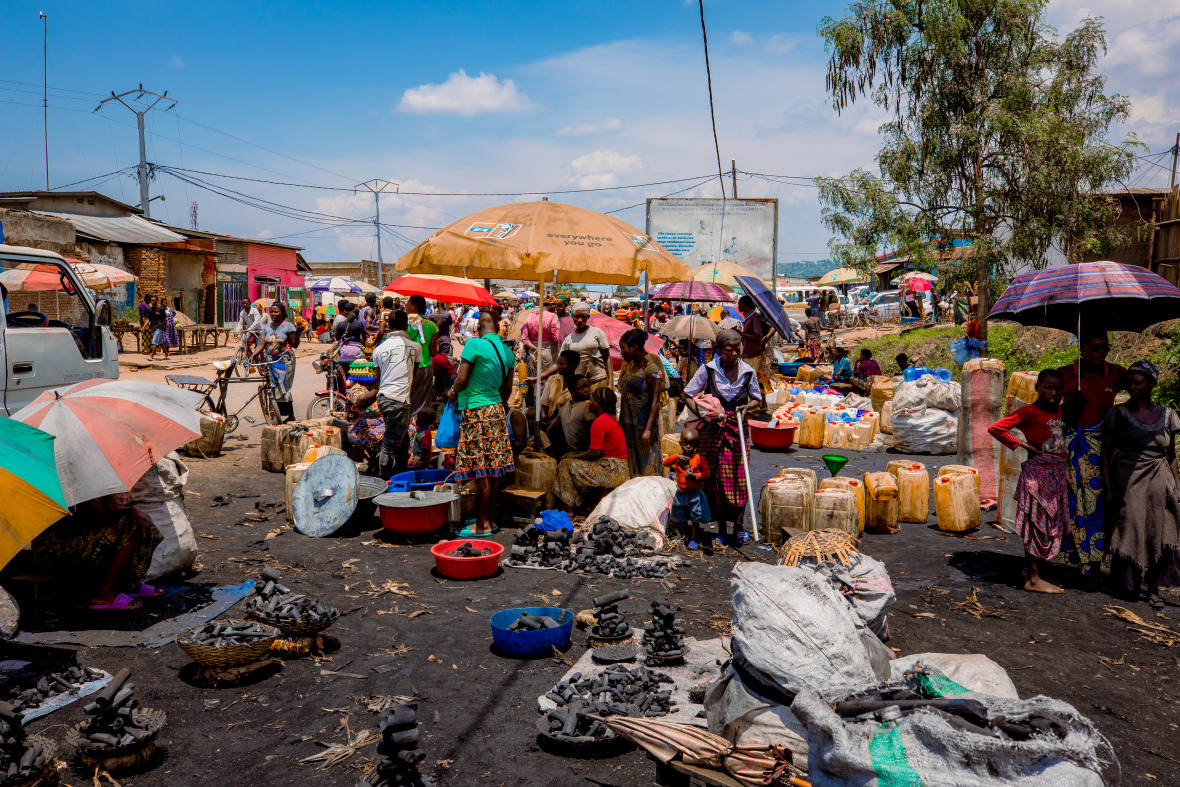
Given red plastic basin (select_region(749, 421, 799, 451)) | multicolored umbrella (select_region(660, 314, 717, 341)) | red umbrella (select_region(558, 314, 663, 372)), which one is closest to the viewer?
red umbrella (select_region(558, 314, 663, 372))

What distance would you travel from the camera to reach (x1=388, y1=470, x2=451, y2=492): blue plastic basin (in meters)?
8.05

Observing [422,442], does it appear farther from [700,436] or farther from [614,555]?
[700,436]

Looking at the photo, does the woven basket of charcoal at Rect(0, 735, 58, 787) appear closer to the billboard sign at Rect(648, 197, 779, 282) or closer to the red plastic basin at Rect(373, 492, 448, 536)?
the red plastic basin at Rect(373, 492, 448, 536)

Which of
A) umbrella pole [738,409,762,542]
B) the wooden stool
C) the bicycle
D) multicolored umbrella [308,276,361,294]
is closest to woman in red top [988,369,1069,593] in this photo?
umbrella pole [738,409,762,542]

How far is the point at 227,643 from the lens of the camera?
171 inches

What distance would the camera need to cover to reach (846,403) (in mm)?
13586

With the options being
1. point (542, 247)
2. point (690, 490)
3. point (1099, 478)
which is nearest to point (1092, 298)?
point (1099, 478)

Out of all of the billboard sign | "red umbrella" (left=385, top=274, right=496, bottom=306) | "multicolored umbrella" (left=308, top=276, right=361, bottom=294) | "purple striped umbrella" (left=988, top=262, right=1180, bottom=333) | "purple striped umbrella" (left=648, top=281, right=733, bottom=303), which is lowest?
"purple striped umbrella" (left=988, top=262, right=1180, bottom=333)

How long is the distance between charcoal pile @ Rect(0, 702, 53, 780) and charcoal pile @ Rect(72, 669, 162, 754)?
0.58 ft

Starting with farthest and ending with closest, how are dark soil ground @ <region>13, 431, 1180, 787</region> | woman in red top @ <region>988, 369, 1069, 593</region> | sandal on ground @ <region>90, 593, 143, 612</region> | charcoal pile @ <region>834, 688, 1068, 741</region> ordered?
woman in red top @ <region>988, 369, 1069, 593</region> < sandal on ground @ <region>90, 593, 143, 612</region> < dark soil ground @ <region>13, 431, 1180, 787</region> < charcoal pile @ <region>834, 688, 1068, 741</region>

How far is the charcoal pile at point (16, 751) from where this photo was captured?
321 cm

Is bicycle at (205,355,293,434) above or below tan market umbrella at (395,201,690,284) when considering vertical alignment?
below

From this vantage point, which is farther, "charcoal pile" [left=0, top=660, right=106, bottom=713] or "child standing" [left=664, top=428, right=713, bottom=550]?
"child standing" [left=664, top=428, right=713, bottom=550]

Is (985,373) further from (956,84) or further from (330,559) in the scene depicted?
(956,84)
